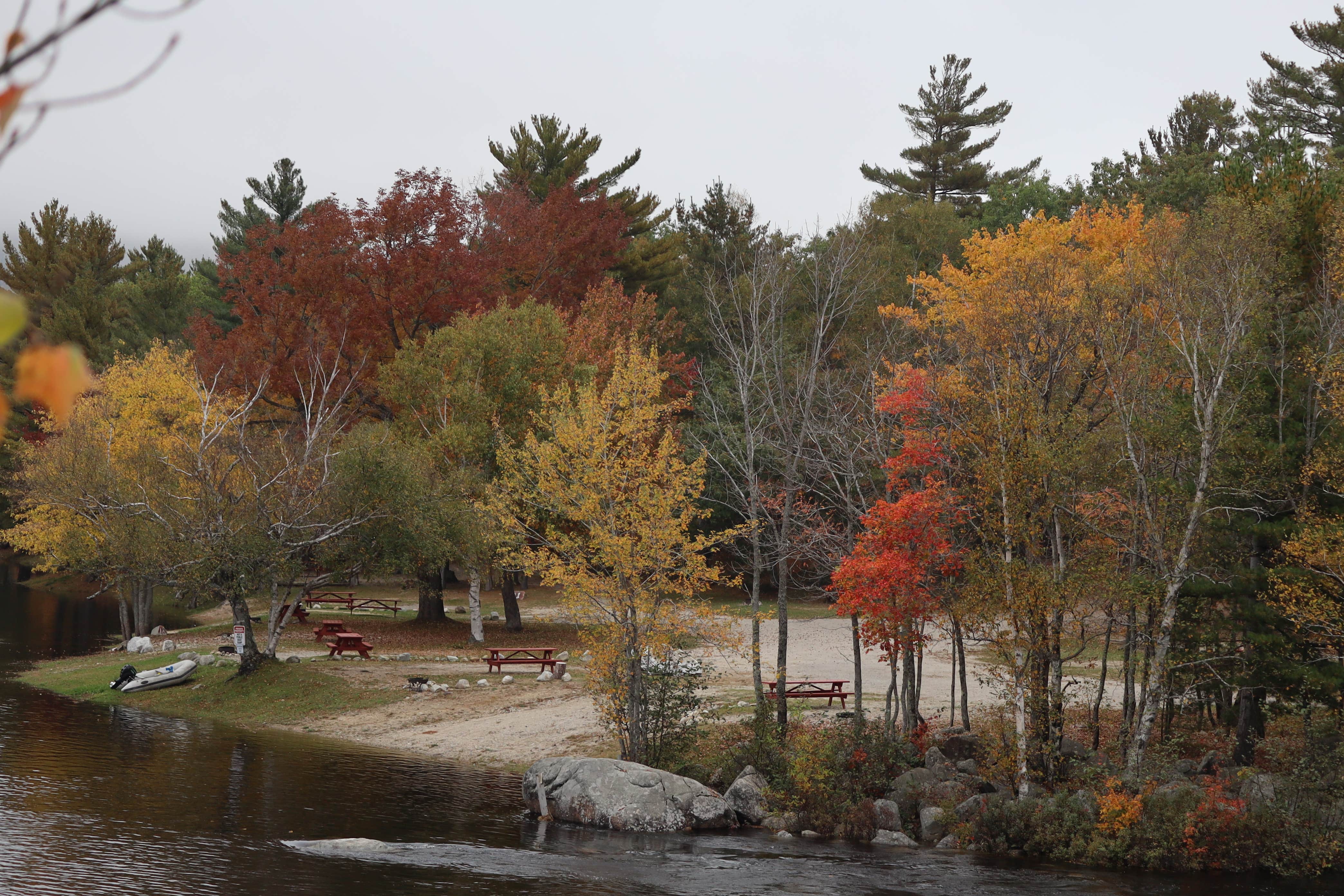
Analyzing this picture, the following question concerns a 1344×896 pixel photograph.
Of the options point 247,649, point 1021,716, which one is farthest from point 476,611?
point 1021,716

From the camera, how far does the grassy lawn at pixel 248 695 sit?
1129 inches

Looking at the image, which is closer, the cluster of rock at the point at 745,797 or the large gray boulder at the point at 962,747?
the cluster of rock at the point at 745,797

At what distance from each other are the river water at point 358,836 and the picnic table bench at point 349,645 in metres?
8.83

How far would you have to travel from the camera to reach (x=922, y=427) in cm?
2398

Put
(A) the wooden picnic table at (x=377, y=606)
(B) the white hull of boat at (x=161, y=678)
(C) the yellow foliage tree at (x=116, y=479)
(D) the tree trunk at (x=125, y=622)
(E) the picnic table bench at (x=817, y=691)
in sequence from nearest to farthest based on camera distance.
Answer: (E) the picnic table bench at (x=817, y=691), (B) the white hull of boat at (x=161, y=678), (C) the yellow foliage tree at (x=116, y=479), (D) the tree trunk at (x=125, y=622), (A) the wooden picnic table at (x=377, y=606)

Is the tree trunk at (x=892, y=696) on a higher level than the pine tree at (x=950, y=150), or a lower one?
lower

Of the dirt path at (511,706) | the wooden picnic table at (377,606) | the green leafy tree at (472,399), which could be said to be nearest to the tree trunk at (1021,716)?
the dirt path at (511,706)

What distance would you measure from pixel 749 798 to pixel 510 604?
21158 mm

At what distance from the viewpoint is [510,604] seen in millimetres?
40438

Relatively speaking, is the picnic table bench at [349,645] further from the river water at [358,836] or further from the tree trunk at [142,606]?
the tree trunk at [142,606]

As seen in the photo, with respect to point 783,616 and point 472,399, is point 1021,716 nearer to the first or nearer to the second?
point 783,616

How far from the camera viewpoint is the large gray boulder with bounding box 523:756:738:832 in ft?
65.4

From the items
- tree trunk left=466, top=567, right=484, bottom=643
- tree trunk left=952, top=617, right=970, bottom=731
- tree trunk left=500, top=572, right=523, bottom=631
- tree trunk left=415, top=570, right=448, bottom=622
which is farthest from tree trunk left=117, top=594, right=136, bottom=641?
tree trunk left=952, top=617, right=970, bottom=731

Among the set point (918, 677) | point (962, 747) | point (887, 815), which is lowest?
point (887, 815)
